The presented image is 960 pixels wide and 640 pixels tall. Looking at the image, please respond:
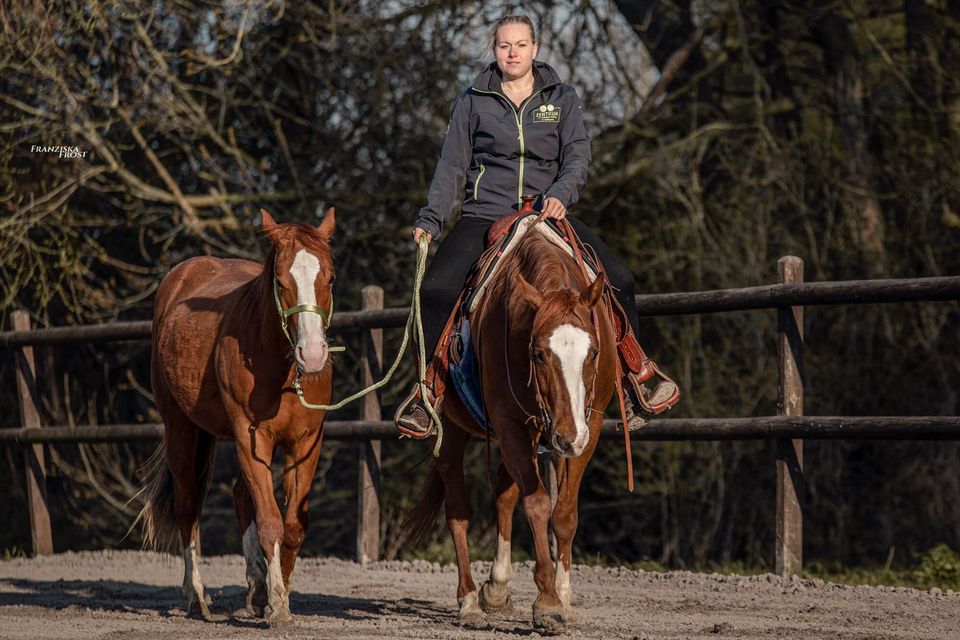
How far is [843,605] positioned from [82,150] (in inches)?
314

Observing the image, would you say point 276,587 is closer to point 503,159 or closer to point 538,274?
point 538,274

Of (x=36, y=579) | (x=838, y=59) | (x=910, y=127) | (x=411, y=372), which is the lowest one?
(x=36, y=579)

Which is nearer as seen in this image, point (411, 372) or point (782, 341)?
point (782, 341)

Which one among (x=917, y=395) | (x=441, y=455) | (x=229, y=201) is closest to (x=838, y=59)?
(x=917, y=395)

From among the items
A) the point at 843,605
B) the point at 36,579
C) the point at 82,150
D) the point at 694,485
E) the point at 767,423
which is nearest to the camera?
the point at 843,605

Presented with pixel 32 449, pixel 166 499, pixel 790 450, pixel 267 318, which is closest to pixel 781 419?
pixel 790 450

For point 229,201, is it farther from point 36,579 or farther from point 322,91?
point 36,579

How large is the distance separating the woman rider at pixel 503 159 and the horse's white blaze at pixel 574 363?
1.14 m

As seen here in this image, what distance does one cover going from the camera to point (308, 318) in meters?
4.93

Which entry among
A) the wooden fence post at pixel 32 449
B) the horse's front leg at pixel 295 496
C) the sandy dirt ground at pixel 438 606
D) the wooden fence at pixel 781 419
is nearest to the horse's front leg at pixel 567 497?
the sandy dirt ground at pixel 438 606

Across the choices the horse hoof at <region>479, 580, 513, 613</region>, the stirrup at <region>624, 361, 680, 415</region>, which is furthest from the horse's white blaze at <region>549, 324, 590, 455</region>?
the horse hoof at <region>479, 580, 513, 613</region>

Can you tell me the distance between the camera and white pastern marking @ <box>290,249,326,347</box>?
4.89 metres

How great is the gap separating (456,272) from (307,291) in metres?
0.87

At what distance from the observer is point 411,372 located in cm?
1192
